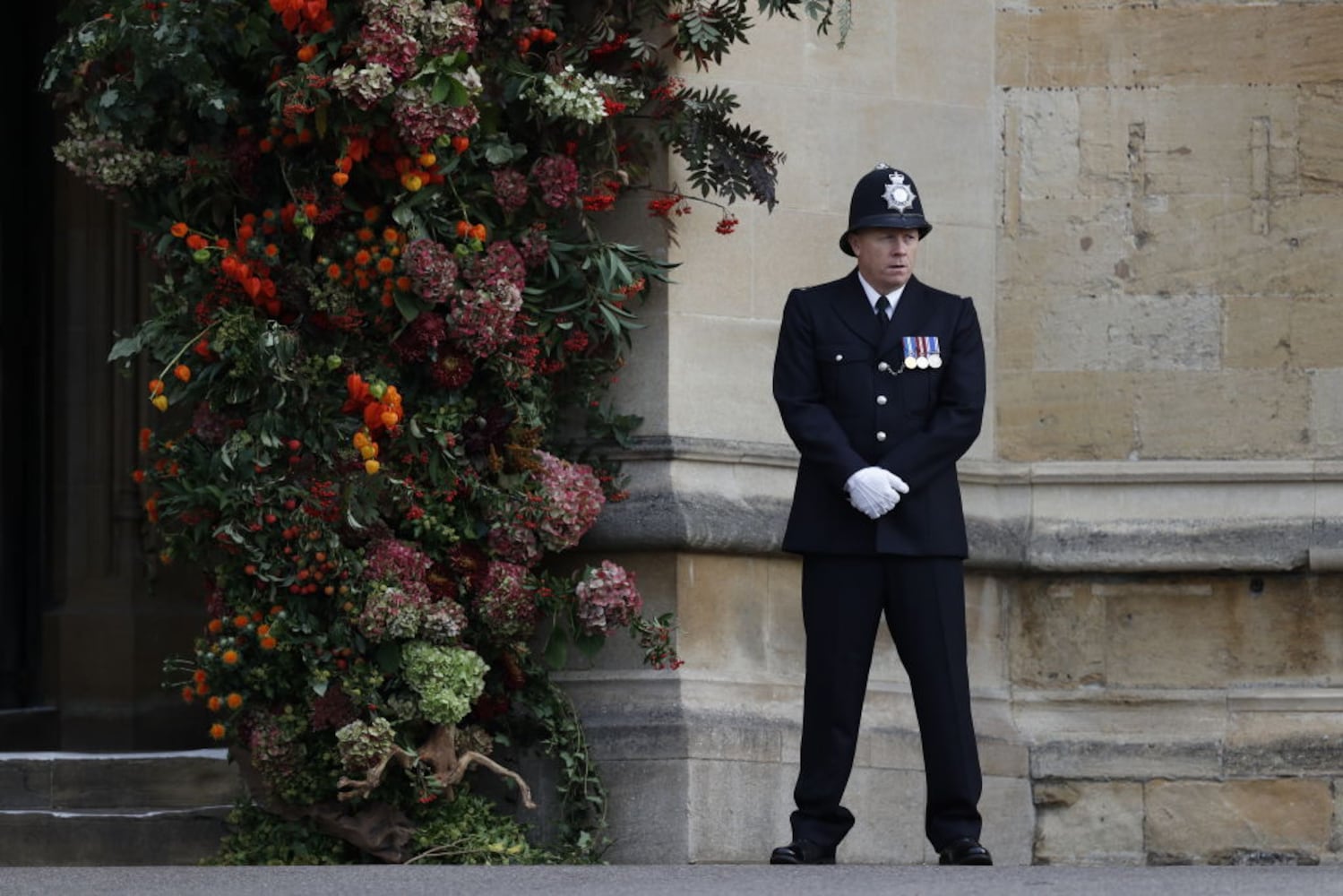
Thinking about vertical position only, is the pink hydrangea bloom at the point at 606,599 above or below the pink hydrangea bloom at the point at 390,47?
below

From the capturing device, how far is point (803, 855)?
666 cm

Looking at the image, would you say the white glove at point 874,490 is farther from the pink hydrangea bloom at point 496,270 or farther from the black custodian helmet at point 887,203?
the pink hydrangea bloom at point 496,270

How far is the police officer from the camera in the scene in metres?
6.68

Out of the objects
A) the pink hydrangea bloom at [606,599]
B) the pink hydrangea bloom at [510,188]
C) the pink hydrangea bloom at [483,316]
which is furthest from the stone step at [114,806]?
the pink hydrangea bloom at [510,188]

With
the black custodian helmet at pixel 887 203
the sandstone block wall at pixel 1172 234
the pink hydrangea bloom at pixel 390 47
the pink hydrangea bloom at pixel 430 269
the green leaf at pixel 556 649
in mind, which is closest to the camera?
the black custodian helmet at pixel 887 203

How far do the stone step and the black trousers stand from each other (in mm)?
2279

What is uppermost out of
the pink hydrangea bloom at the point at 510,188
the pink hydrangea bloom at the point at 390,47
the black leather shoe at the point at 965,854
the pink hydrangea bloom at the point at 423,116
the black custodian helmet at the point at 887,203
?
the pink hydrangea bloom at the point at 390,47

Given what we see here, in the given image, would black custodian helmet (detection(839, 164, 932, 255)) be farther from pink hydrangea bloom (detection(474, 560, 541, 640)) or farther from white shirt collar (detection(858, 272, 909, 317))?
pink hydrangea bloom (detection(474, 560, 541, 640))

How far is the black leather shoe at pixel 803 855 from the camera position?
662cm

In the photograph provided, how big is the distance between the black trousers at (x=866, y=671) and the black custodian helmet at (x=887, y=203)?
0.85 m

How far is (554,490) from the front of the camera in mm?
7562

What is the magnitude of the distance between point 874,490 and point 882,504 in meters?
0.04

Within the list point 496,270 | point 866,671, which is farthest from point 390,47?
point 866,671

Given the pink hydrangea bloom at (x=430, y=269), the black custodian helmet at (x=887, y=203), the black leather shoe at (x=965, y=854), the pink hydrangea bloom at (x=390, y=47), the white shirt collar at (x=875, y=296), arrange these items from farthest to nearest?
1. the pink hydrangea bloom at (x=430, y=269)
2. the pink hydrangea bloom at (x=390, y=47)
3. the white shirt collar at (x=875, y=296)
4. the black custodian helmet at (x=887, y=203)
5. the black leather shoe at (x=965, y=854)
